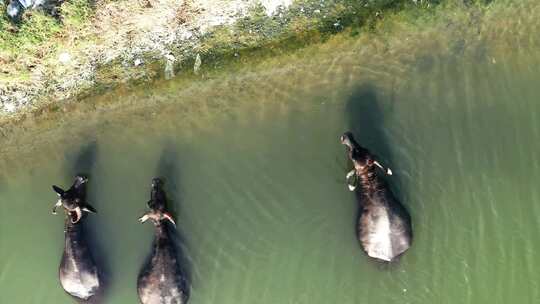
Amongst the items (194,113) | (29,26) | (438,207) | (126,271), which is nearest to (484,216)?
(438,207)

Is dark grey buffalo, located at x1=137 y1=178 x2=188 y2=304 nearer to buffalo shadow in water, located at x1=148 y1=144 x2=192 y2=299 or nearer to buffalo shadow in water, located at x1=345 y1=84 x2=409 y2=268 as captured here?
buffalo shadow in water, located at x1=148 y1=144 x2=192 y2=299

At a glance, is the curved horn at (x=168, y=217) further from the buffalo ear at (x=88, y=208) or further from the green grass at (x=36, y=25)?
the green grass at (x=36, y=25)

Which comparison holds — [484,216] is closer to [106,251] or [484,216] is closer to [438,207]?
[438,207]

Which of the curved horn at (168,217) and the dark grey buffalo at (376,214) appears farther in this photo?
the curved horn at (168,217)

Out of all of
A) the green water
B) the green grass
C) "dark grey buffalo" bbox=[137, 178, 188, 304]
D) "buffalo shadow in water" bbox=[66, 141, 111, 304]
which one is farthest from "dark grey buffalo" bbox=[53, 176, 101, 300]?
the green grass

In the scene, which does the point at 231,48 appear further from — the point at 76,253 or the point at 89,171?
Answer: the point at 76,253

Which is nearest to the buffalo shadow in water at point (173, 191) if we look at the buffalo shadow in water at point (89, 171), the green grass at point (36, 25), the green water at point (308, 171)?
the green water at point (308, 171)

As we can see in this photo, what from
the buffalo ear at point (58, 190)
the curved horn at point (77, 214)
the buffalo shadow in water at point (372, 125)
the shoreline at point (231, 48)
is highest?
the shoreline at point (231, 48)

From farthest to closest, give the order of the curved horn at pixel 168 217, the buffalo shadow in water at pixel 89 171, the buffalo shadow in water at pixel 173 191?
the buffalo shadow in water at pixel 89 171 < the buffalo shadow in water at pixel 173 191 < the curved horn at pixel 168 217
